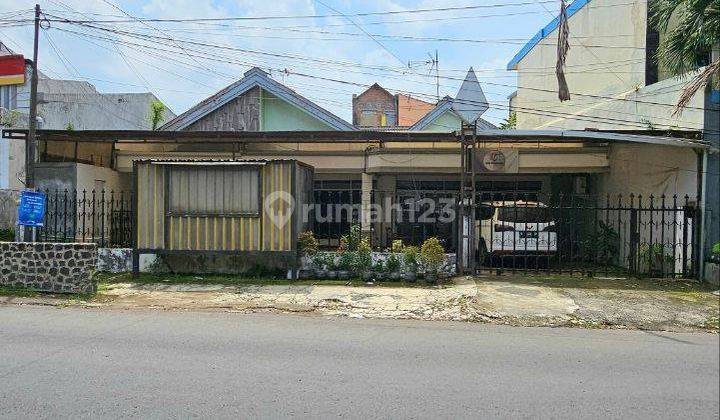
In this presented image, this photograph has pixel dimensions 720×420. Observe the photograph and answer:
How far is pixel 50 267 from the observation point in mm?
10289

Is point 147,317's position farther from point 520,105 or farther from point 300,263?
point 520,105

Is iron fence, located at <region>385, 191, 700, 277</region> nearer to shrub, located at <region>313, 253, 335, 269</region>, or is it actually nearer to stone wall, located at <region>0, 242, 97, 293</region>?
shrub, located at <region>313, 253, 335, 269</region>

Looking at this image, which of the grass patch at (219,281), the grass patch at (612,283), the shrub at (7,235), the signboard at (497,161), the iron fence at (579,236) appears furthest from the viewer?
the shrub at (7,235)

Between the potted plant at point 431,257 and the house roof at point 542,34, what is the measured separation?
1204 cm

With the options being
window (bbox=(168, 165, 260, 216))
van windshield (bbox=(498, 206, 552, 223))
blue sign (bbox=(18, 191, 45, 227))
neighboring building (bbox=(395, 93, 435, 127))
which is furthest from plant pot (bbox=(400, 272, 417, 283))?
neighboring building (bbox=(395, 93, 435, 127))

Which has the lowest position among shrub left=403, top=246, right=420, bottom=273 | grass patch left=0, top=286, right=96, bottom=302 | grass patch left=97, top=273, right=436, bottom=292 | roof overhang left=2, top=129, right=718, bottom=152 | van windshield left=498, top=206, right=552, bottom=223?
grass patch left=0, top=286, right=96, bottom=302

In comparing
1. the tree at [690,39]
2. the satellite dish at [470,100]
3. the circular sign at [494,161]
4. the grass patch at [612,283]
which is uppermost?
the tree at [690,39]

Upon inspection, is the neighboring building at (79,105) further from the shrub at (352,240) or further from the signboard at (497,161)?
the signboard at (497,161)

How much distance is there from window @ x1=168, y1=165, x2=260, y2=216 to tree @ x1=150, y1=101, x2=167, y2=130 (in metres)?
14.7

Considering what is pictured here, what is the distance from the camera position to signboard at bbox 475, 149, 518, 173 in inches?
564

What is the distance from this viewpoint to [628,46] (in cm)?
1753

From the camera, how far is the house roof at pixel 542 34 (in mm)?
20719

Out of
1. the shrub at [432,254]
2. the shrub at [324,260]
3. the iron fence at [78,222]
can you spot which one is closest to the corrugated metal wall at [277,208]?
the shrub at [324,260]

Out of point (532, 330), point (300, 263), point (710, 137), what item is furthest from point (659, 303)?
point (300, 263)
